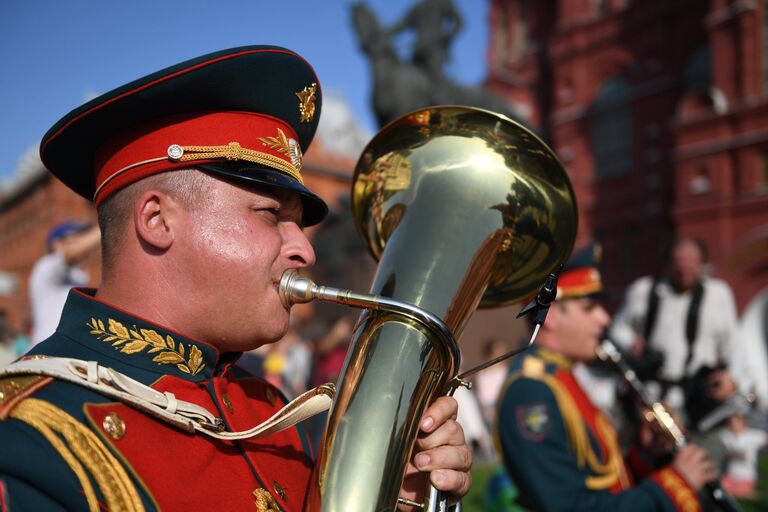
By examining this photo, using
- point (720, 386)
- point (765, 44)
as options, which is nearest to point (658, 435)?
point (720, 386)

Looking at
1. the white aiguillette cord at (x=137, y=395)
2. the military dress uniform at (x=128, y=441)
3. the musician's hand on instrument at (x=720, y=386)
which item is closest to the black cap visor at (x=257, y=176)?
the military dress uniform at (x=128, y=441)

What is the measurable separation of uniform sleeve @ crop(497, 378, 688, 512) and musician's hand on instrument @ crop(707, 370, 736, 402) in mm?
1494

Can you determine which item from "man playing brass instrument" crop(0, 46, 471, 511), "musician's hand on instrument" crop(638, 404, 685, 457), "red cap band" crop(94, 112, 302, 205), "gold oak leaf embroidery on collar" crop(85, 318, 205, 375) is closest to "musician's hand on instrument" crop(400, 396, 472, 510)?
"man playing brass instrument" crop(0, 46, 471, 511)

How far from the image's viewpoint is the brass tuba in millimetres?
1355

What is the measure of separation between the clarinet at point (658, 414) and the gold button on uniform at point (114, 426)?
2.21 meters

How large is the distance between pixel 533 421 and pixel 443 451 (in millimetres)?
1577

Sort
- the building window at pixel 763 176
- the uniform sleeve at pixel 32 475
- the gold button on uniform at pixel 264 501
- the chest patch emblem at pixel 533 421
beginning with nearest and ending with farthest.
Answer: the uniform sleeve at pixel 32 475, the gold button on uniform at pixel 264 501, the chest patch emblem at pixel 533 421, the building window at pixel 763 176

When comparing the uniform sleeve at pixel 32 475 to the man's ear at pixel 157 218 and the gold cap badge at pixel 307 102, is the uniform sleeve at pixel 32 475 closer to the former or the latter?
the man's ear at pixel 157 218

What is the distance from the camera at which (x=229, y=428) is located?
1.47 m

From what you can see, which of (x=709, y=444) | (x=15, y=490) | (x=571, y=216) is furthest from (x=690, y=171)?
(x=15, y=490)

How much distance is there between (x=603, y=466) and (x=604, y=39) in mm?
27267

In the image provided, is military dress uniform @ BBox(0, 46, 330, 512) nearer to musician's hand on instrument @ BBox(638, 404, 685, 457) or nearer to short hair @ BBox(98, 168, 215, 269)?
short hair @ BBox(98, 168, 215, 269)

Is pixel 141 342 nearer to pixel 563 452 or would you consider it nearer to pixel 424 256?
pixel 424 256

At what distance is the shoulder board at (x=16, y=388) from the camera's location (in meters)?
1.20
